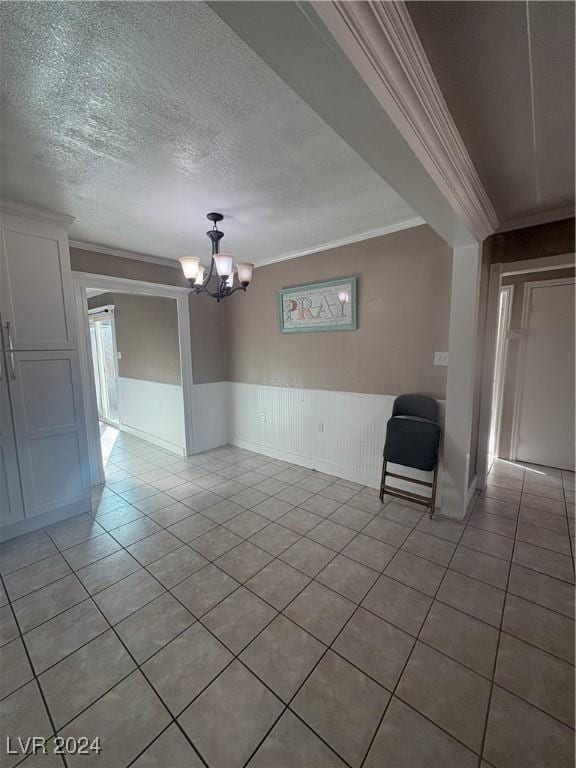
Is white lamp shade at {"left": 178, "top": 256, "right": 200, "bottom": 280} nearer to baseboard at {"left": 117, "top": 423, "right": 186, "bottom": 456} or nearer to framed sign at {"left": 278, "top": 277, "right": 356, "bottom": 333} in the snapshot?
framed sign at {"left": 278, "top": 277, "right": 356, "bottom": 333}

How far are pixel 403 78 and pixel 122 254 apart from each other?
10.1 feet

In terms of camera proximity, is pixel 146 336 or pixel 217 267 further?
pixel 146 336

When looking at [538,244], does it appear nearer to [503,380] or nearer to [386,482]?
[503,380]

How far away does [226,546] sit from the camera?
86.2 inches

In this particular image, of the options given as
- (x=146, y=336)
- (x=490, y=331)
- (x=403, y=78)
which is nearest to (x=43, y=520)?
(x=146, y=336)

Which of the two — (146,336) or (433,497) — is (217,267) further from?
(146,336)

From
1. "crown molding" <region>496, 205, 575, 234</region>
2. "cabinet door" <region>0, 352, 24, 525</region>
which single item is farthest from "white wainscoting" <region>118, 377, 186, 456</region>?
"crown molding" <region>496, 205, 575, 234</region>

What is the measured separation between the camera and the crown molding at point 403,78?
75 cm

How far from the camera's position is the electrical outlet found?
251cm

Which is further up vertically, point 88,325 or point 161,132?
point 161,132

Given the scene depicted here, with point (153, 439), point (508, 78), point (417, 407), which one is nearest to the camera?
point (508, 78)

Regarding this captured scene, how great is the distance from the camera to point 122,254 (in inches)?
126

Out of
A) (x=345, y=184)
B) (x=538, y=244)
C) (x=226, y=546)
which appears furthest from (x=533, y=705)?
(x=538, y=244)

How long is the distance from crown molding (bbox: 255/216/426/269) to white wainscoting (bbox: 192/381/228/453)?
5.84 feet
